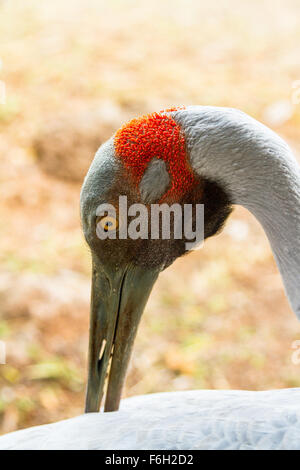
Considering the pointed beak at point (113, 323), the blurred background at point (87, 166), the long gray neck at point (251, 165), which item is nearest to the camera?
the long gray neck at point (251, 165)

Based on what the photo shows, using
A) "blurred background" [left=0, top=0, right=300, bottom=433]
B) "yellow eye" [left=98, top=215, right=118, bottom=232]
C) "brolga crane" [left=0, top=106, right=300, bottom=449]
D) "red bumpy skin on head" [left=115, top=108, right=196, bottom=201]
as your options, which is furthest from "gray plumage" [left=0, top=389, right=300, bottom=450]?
"blurred background" [left=0, top=0, right=300, bottom=433]

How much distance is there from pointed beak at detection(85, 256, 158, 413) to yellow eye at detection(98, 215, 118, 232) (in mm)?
141

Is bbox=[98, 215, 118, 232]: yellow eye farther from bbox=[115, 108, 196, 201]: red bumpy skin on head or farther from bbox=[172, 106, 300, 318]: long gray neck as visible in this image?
bbox=[172, 106, 300, 318]: long gray neck

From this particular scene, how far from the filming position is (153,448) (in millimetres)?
1708

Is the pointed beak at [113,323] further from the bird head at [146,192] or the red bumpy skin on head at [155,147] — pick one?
the red bumpy skin on head at [155,147]

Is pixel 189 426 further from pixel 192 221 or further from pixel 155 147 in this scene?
pixel 155 147

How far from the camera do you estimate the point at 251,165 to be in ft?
5.97

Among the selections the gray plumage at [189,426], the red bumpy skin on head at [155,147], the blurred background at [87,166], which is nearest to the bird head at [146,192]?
the red bumpy skin on head at [155,147]

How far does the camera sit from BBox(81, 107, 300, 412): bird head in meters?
1.84

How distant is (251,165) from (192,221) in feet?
0.98

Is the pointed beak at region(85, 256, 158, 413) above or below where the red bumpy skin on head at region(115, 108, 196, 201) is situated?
below

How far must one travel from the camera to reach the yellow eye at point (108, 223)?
1884 millimetres

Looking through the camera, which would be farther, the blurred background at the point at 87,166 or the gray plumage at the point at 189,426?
the blurred background at the point at 87,166

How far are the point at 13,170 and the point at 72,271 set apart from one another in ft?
5.18
